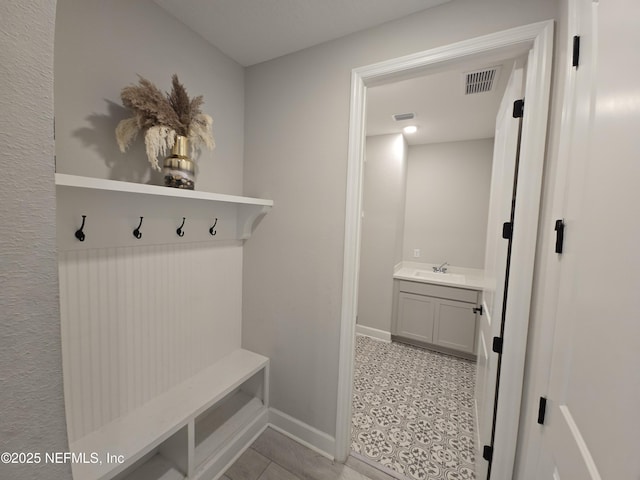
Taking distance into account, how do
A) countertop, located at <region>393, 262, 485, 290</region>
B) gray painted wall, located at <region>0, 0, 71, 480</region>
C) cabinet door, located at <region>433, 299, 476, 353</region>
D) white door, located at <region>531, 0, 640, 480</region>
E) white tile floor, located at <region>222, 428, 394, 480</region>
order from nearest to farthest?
gray painted wall, located at <region>0, 0, 71, 480</region>, white door, located at <region>531, 0, 640, 480</region>, white tile floor, located at <region>222, 428, 394, 480</region>, cabinet door, located at <region>433, 299, 476, 353</region>, countertop, located at <region>393, 262, 485, 290</region>

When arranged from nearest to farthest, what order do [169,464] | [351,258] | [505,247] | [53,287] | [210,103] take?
[53,287] < [505,247] < [169,464] < [351,258] < [210,103]

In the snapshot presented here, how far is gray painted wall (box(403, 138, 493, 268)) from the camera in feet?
10.4

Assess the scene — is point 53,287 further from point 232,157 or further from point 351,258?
point 232,157

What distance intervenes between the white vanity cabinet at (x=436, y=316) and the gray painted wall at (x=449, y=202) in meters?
0.69

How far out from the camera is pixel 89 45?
1.09 m

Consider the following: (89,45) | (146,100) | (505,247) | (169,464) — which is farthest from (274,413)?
(89,45)

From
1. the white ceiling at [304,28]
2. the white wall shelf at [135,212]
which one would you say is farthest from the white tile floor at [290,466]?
the white ceiling at [304,28]

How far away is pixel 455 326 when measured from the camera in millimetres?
2828

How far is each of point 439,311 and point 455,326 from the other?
215 millimetres

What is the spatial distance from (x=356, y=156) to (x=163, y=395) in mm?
1705

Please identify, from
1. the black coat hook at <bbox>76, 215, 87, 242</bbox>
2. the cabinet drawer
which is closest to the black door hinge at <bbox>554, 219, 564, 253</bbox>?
the black coat hook at <bbox>76, 215, 87, 242</bbox>

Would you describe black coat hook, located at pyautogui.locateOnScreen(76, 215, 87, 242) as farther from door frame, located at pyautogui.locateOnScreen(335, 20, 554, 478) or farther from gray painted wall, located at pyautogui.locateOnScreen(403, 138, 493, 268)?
gray painted wall, located at pyautogui.locateOnScreen(403, 138, 493, 268)

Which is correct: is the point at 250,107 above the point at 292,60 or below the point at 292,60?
below

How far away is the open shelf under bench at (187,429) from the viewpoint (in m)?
1.09
